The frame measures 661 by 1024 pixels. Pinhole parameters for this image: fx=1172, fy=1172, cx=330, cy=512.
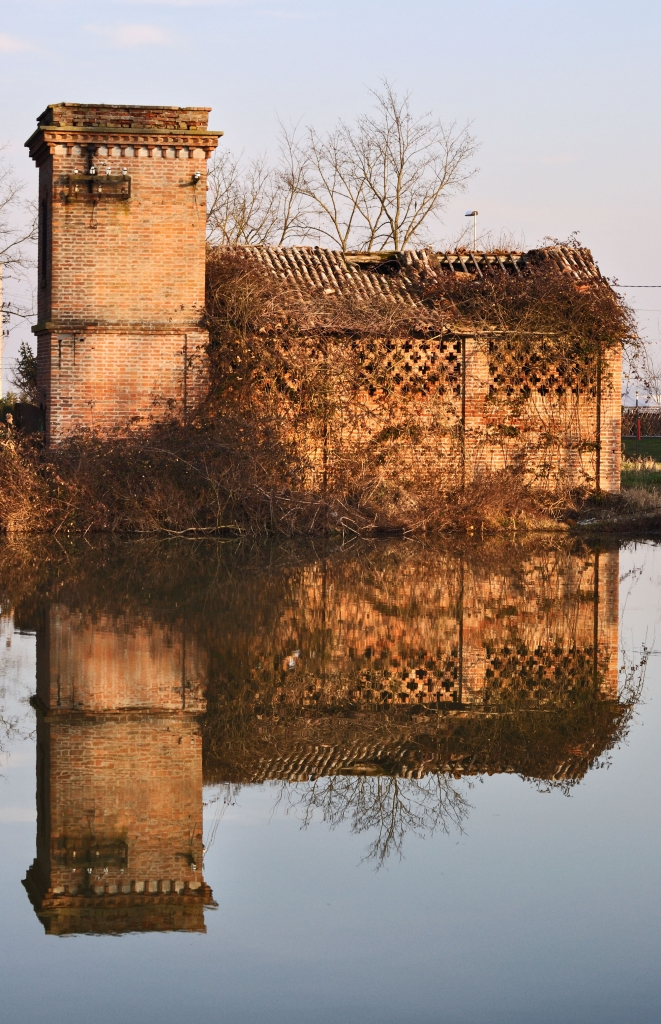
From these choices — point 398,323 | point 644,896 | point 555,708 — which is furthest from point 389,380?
point 644,896

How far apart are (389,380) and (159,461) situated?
4856 millimetres

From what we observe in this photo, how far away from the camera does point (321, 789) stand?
20.1ft

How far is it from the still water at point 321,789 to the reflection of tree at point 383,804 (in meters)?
0.02

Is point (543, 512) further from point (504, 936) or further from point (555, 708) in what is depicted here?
point (504, 936)

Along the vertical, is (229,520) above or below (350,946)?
above

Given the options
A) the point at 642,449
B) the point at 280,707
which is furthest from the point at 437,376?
the point at 642,449

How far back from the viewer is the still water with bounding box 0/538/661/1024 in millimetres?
4000

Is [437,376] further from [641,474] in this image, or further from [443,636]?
[443,636]

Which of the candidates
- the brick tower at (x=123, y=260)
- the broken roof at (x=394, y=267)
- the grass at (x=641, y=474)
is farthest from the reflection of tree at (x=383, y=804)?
the grass at (x=641, y=474)

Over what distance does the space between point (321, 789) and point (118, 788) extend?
1043 mm

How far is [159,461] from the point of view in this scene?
19.0 m

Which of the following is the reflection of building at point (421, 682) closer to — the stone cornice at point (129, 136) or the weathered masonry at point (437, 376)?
the weathered masonry at point (437, 376)

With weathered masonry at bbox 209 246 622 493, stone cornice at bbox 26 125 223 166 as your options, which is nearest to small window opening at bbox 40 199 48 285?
stone cornice at bbox 26 125 223 166

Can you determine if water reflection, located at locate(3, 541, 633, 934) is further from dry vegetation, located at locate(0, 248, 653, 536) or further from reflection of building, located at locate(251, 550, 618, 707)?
dry vegetation, located at locate(0, 248, 653, 536)
